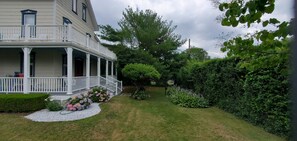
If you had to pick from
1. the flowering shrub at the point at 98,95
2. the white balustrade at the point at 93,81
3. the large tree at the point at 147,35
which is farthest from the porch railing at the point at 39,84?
the large tree at the point at 147,35

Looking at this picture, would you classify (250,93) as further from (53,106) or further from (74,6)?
(74,6)

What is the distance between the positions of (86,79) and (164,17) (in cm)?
1661

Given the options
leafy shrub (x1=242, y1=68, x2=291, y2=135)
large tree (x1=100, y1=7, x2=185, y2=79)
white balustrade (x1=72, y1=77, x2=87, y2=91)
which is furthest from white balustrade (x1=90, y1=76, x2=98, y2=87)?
leafy shrub (x1=242, y1=68, x2=291, y2=135)

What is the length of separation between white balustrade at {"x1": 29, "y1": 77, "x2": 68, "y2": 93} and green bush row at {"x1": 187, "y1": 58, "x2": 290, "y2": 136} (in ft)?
26.9

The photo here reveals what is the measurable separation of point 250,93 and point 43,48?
11123 mm

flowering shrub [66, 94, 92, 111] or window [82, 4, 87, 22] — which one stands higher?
window [82, 4, 87, 22]

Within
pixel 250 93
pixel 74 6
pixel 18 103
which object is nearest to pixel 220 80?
pixel 250 93

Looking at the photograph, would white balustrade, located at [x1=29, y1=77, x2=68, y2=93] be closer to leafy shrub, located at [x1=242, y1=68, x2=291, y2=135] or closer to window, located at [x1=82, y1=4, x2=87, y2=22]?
window, located at [x1=82, y1=4, x2=87, y2=22]

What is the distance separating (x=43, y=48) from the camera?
13.9 metres

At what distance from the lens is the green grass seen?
7.73 metres

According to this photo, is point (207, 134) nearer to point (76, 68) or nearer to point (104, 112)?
point (104, 112)

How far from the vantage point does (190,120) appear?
387 inches

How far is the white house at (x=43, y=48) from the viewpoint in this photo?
41.4 ft

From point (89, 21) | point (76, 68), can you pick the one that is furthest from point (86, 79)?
point (89, 21)
